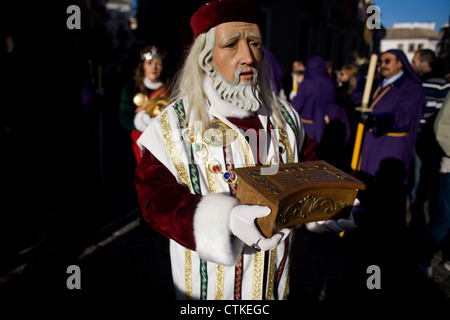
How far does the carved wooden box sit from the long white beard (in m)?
0.39

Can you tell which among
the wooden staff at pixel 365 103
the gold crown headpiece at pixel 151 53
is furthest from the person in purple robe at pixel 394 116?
the gold crown headpiece at pixel 151 53

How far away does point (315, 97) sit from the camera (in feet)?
15.9

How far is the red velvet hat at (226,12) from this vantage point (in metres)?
1.44

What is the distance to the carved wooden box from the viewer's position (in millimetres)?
1085

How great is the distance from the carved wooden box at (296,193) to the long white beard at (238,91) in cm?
39

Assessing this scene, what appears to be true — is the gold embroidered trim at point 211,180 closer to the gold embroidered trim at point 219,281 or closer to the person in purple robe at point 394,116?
the gold embroidered trim at point 219,281

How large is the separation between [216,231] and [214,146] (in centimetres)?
45

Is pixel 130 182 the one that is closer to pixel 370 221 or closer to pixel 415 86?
pixel 370 221

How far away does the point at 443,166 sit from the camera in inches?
126

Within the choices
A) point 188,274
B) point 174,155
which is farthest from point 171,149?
point 188,274

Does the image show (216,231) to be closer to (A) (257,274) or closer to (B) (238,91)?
(A) (257,274)

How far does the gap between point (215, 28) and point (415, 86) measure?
10.6ft

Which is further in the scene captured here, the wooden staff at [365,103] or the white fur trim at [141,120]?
the white fur trim at [141,120]
